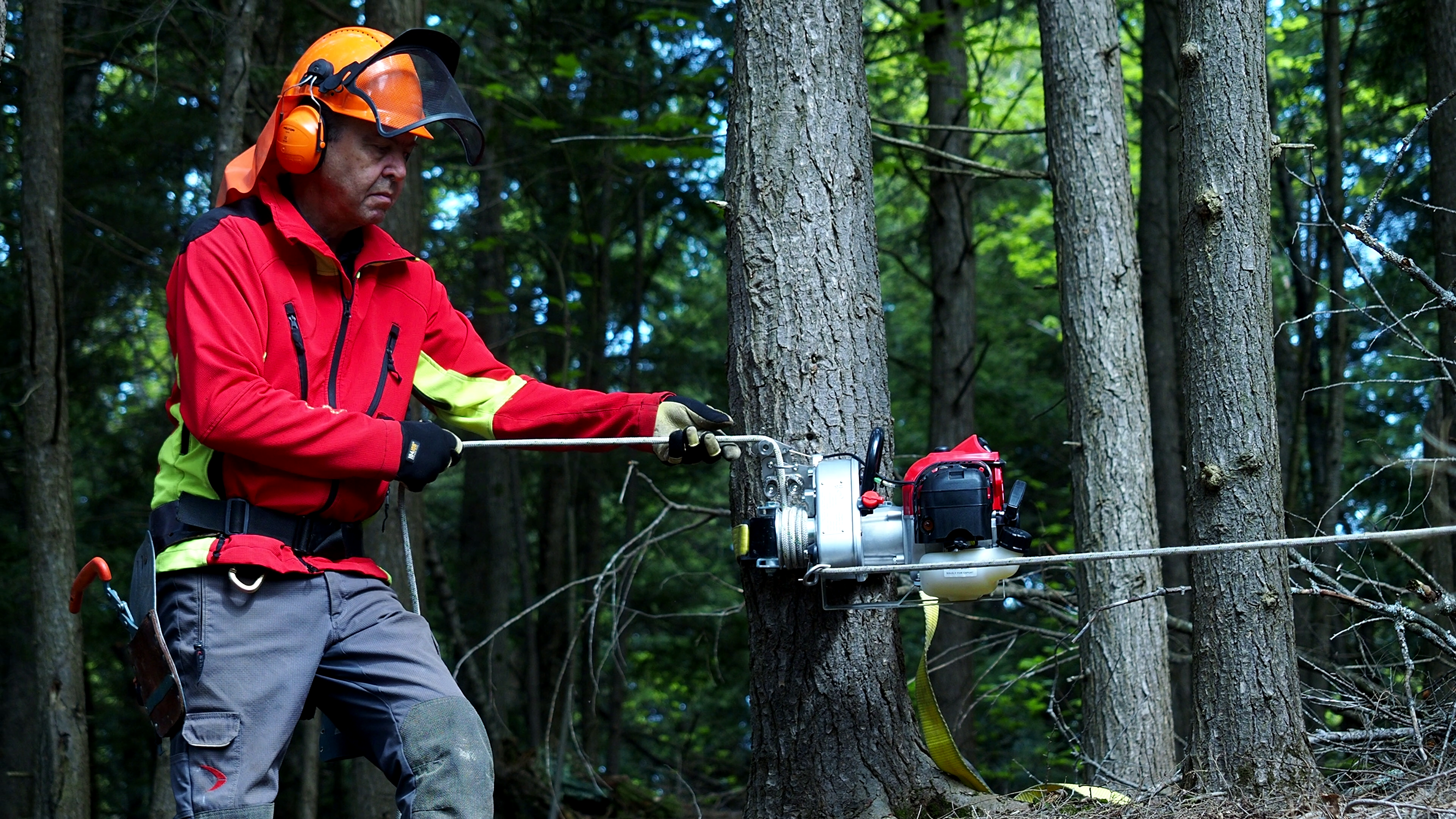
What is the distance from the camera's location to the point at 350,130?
299cm

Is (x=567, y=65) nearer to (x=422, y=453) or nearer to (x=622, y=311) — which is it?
(x=622, y=311)

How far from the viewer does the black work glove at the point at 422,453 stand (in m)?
2.72

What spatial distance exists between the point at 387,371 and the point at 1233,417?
249 cm

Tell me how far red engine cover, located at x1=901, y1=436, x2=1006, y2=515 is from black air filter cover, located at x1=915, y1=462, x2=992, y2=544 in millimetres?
35

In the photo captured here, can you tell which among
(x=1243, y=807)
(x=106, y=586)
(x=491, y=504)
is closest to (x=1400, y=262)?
(x=1243, y=807)

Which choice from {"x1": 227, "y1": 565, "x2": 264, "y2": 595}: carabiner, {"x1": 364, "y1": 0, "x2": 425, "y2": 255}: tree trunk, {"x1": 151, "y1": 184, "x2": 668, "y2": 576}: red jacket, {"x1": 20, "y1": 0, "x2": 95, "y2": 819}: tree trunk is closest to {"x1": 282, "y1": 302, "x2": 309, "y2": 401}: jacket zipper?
{"x1": 151, "y1": 184, "x2": 668, "y2": 576}: red jacket

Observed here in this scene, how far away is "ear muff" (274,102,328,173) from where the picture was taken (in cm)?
286

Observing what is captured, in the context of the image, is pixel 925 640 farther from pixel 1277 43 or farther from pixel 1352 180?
pixel 1277 43

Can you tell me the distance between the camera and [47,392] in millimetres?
6219

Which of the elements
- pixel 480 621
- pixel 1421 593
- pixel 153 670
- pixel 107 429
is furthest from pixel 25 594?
pixel 1421 593

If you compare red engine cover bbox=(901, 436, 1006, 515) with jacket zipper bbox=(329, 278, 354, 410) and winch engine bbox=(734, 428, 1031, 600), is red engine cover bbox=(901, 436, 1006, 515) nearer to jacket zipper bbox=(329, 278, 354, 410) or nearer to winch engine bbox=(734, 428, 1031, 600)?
winch engine bbox=(734, 428, 1031, 600)

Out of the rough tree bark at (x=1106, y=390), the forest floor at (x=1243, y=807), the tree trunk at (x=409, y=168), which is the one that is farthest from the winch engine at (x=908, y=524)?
the tree trunk at (x=409, y=168)

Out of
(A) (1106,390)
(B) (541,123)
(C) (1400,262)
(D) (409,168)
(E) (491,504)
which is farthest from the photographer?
(E) (491,504)

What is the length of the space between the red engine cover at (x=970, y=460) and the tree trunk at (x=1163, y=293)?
6476 millimetres
